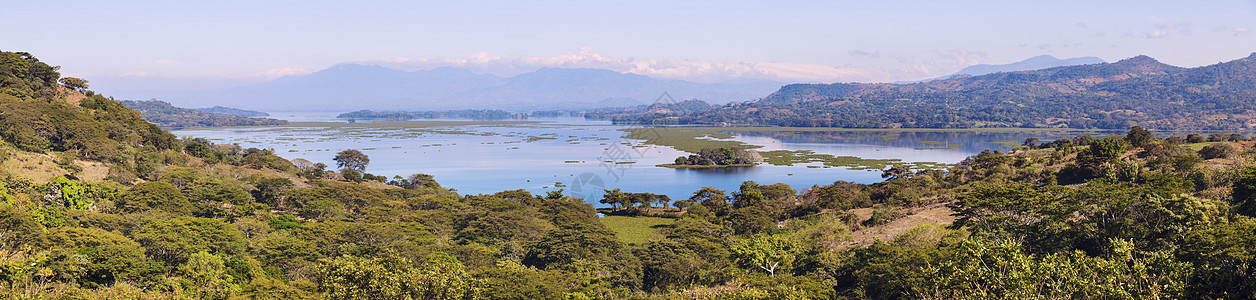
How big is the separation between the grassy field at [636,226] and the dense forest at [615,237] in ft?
2.61

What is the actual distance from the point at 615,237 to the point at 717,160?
157 ft

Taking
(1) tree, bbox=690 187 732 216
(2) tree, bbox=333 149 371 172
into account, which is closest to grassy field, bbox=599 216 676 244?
(1) tree, bbox=690 187 732 216

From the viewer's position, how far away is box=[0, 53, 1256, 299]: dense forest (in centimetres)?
1170

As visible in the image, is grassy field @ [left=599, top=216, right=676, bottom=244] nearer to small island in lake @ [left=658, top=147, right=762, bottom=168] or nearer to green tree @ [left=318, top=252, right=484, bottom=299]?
green tree @ [left=318, top=252, right=484, bottom=299]

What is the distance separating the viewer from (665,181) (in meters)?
59.3

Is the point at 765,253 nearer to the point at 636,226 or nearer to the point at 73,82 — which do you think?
the point at 636,226

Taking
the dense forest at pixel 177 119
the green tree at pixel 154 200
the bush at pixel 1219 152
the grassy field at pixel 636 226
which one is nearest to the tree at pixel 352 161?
the green tree at pixel 154 200

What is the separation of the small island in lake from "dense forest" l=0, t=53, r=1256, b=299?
100 ft

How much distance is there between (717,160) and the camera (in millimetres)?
73625

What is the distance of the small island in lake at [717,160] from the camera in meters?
71.8

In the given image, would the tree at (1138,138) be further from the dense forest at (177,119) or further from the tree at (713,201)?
the dense forest at (177,119)

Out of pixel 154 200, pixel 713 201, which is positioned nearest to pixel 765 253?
pixel 713 201

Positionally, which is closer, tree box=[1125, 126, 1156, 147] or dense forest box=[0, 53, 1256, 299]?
dense forest box=[0, 53, 1256, 299]

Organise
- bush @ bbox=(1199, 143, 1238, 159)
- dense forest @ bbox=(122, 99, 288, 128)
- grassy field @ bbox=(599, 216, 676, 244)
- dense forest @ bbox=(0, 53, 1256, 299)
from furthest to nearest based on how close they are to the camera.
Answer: dense forest @ bbox=(122, 99, 288, 128) < grassy field @ bbox=(599, 216, 676, 244) < bush @ bbox=(1199, 143, 1238, 159) < dense forest @ bbox=(0, 53, 1256, 299)
